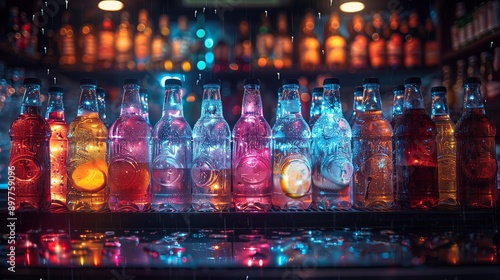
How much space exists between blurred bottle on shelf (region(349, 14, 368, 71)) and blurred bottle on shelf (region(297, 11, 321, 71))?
18 centimetres

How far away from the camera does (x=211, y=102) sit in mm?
1099

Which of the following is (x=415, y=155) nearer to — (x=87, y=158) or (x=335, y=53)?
(x=87, y=158)

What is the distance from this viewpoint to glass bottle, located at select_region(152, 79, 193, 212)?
3.34 feet

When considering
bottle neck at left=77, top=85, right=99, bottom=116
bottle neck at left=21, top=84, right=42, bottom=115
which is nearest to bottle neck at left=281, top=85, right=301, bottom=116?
bottle neck at left=77, top=85, right=99, bottom=116

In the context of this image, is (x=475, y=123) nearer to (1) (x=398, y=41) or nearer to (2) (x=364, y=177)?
(2) (x=364, y=177)

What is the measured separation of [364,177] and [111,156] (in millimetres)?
596

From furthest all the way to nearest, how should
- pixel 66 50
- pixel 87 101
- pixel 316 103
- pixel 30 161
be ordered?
pixel 66 50 < pixel 316 103 < pixel 87 101 < pixel 30 161

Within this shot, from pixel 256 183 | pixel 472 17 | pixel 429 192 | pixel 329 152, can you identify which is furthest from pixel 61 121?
pixel 472 17

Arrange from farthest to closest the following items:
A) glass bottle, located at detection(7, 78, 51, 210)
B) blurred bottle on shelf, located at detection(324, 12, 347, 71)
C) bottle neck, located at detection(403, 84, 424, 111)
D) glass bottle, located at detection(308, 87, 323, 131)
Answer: blurred bottle on shelf, located at detection(324, 12, 347, 71) → glass bottle, located at detection(308, 87, 323, 131) → bottle neck, located at detection(403, 84, 424, 111) → glass bottle, located at detection(7, 78, 51, 210)

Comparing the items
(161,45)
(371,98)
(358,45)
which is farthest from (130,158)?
(358,45)

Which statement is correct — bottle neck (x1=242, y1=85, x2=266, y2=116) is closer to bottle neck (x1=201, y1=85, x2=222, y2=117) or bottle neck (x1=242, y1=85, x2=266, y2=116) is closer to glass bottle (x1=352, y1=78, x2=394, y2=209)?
bottle neck (x1=201, y1=85, x2=222, y2=117)

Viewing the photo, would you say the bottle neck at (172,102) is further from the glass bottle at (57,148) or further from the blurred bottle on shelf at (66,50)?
the blurred bottle on shelf at (66,50)

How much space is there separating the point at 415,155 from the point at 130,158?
655 mm

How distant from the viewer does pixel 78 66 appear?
2.31 metres
